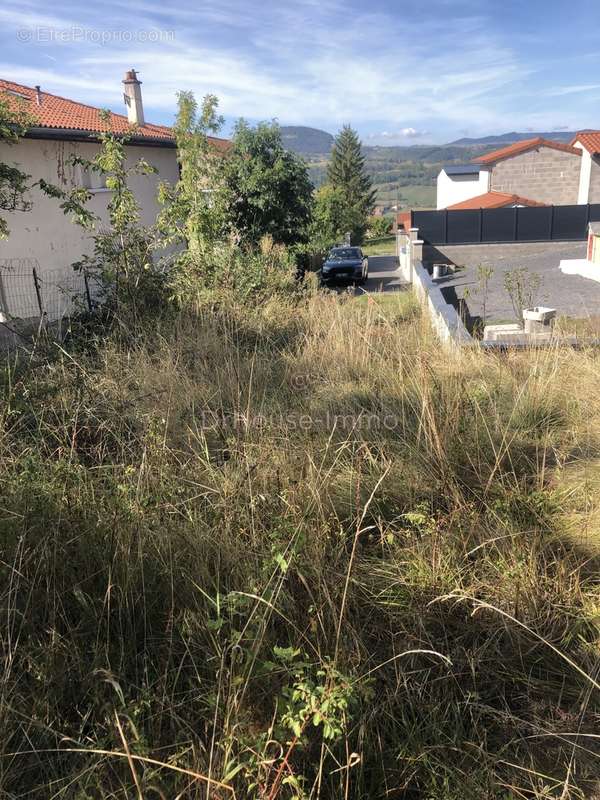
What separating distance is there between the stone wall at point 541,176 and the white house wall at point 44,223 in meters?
39.3

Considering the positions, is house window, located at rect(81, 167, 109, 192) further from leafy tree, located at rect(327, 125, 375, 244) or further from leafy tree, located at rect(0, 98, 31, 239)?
leafy tree, located at rect(327, 125, 375, 244)

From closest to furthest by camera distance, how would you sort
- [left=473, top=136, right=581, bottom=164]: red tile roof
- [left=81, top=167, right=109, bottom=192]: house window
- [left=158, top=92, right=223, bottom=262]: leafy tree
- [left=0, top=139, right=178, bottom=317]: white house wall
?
[left=158, top=92, right=223, bottom=262]: leafy tree
[left=0, top=139, right=178, bottom=317]: white house wall
[left=81, top=167, right=109, bottom=192]: house window
[left=473, top=136, right=581, bottom=164]: red tile roof

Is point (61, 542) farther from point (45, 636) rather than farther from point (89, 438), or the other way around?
point (89, 438)

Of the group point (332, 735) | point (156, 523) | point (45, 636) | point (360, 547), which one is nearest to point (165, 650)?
point (45, 636)

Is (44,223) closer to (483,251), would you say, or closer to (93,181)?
(93,181)

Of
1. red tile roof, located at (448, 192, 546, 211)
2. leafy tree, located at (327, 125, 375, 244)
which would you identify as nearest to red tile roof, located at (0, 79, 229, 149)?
red tile roof, located at (448, 192, 546, 211)

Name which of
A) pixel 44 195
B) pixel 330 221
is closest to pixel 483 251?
pixel 330 221

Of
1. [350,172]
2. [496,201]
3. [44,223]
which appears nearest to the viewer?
[44,223]

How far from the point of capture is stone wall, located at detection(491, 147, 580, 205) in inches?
1708

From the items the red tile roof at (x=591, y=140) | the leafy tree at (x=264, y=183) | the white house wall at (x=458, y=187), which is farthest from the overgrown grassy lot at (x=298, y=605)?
the white house wall at (x=458, y=187)

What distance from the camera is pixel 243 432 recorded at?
366cm

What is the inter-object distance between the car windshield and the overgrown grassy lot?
22.5 metres

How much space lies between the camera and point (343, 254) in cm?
2616

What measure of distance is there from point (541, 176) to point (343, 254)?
27135mm
